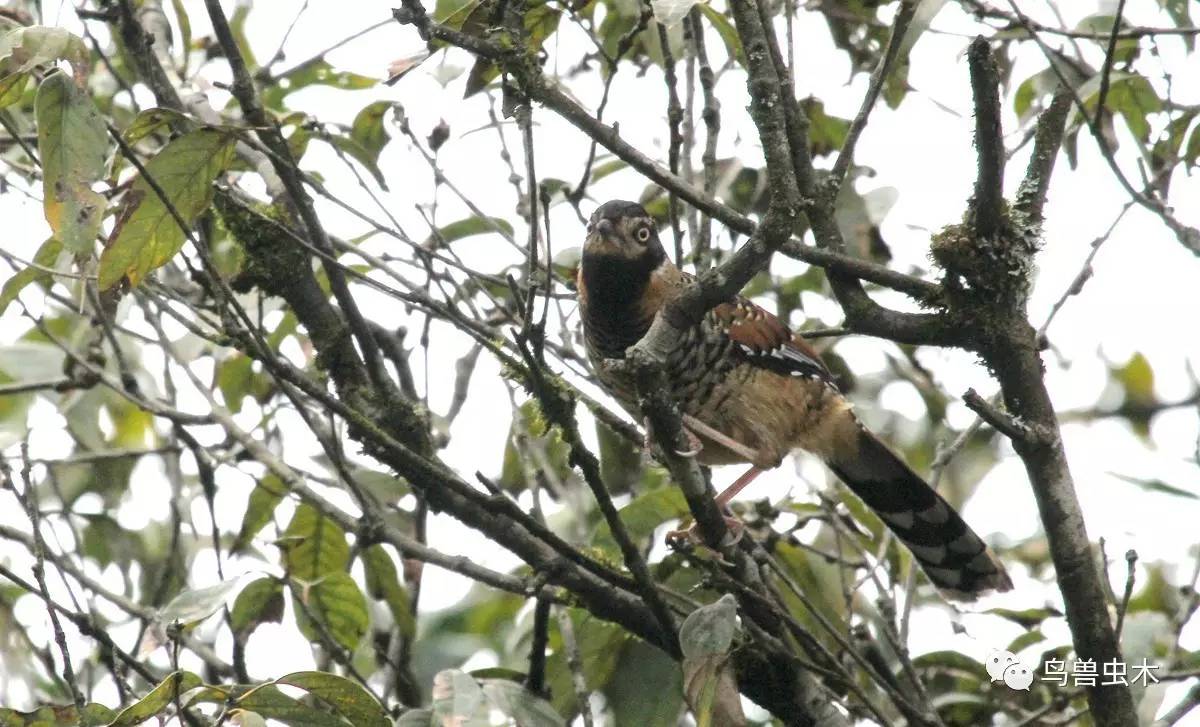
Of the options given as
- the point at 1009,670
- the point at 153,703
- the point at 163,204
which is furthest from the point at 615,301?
the point at 153,703

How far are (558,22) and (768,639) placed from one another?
1.68 m

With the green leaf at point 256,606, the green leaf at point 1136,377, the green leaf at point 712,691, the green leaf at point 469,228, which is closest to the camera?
the green leaf at point 712,691

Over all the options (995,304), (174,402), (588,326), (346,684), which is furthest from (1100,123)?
(174,402)

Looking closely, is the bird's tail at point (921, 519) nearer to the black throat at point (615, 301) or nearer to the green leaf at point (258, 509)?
the black throat at point (615, 301)

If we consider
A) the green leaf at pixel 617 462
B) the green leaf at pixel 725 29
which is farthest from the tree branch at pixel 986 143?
the green leaf at pixel 617 462

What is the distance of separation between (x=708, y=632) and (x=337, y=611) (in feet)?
4.19

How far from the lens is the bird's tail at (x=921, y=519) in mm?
4469

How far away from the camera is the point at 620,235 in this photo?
408 centimetres

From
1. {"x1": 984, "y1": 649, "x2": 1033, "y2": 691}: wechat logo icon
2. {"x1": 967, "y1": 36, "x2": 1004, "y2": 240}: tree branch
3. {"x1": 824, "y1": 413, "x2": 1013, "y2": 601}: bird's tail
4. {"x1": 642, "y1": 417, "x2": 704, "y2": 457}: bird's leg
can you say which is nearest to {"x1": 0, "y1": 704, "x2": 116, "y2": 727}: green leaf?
{"x1": 642, "y1": 417, "x2": 704, "y2": 457}: bird's leg

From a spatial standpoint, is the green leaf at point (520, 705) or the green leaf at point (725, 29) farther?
the green leaf at point (725, 29)

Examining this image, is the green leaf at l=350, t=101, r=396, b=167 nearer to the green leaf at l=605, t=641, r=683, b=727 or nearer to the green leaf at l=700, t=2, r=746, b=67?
the green leaf at l=700, t=2, r=746, b=67

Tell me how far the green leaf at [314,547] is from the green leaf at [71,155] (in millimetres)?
1345

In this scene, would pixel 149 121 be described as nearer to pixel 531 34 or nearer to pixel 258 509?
pixel 531 34

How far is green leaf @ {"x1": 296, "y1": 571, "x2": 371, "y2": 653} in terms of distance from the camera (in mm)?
3568
